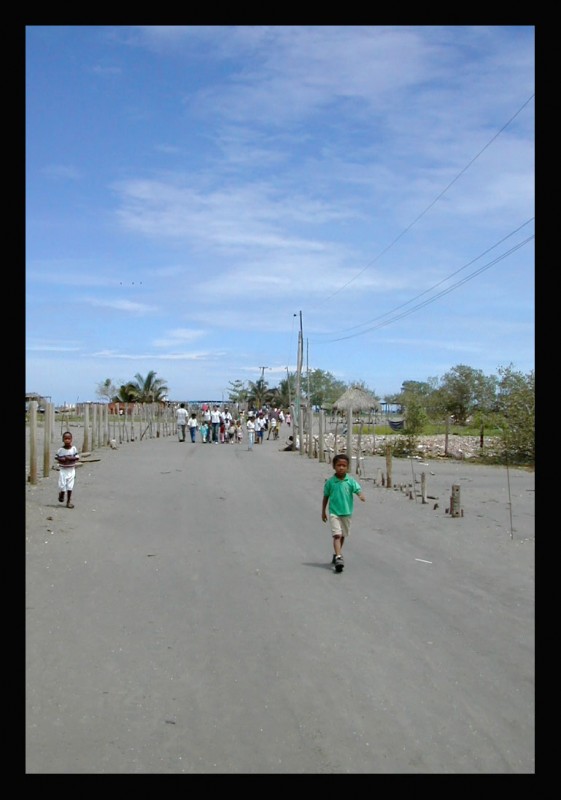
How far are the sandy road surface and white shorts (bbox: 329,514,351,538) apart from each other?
1.47ft

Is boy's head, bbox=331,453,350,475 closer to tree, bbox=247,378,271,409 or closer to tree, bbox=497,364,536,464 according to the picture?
tree, bbox=497,364,536,464

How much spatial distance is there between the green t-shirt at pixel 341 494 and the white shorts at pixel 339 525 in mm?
52

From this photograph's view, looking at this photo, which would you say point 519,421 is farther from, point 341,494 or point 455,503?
point 341,494

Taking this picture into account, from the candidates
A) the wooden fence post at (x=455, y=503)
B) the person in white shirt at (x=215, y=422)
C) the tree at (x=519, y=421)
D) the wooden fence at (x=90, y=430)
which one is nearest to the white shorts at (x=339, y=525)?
the wooden fence post at (x=455, y=503)

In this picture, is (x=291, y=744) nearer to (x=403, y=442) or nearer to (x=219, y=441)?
(x=403, y=442)

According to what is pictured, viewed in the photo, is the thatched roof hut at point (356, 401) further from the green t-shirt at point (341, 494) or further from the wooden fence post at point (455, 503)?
the green t-shirt at point (341, 494)

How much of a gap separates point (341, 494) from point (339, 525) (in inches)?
14.8

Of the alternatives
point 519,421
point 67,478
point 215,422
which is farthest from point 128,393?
point 67,478

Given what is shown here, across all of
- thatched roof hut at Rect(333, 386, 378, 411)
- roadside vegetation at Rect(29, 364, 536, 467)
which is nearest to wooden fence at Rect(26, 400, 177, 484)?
roadside vegetation at Rect(29, 364, 536, 467)

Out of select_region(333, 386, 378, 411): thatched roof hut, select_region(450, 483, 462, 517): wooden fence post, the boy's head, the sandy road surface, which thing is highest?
select_region(333, 386, 378, 411): thatched roof hut

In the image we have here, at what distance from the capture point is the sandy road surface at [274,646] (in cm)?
486

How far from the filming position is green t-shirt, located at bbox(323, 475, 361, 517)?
10.3 m

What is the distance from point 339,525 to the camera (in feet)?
33.6
